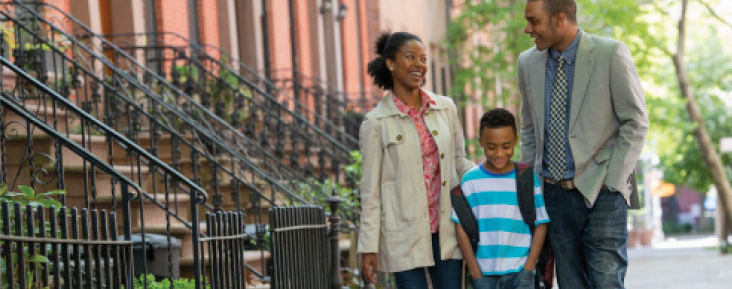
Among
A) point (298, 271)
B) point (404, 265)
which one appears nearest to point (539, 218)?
point (404, 265)

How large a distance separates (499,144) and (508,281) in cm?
62

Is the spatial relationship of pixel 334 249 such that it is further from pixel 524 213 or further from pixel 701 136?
pixel 701 136

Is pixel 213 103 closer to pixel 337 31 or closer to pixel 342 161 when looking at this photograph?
pixel 342 161

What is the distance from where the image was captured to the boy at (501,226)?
4.95 metres

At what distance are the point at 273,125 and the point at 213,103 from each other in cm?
128

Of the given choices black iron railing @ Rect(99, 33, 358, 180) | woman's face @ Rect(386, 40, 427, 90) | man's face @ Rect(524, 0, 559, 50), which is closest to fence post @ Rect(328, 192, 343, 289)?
woman's face @ Rect(386, 40, 427, 90)

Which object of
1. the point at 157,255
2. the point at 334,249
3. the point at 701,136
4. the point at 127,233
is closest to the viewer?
the point at 127,233

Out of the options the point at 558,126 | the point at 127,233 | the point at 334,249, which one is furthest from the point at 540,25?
the point at 334,249

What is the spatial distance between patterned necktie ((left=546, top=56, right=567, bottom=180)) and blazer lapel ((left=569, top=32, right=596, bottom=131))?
70mm

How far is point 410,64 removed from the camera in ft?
17.2

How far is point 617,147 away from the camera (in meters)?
4.86

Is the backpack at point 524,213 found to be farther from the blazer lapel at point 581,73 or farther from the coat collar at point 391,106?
the coat collar at point 391,106

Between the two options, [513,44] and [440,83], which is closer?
[513,44]

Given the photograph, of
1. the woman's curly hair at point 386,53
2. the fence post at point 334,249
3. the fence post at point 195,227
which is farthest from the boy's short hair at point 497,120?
the fence post at point 334,249
